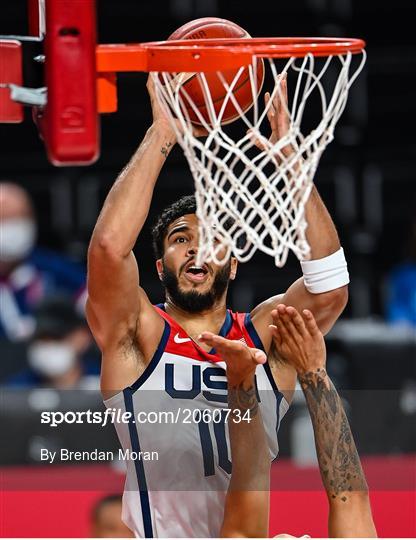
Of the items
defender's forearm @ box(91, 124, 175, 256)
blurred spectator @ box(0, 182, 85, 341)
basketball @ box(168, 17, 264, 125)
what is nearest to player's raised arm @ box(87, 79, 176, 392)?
defender's forearm @ box(91, 124, 175, 256)

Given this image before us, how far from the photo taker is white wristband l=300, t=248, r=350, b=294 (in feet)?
12.1

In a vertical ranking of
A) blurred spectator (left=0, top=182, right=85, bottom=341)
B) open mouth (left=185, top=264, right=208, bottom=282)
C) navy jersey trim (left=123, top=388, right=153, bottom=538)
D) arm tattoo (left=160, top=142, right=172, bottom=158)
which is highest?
arm tattoo (left=160, top=142, right=172, bottom=158)

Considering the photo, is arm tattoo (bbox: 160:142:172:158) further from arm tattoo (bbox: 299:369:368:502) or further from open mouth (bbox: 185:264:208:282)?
arm tattoo (bbox: 299:369:368:502)

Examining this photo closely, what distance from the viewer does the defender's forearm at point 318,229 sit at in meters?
3.64

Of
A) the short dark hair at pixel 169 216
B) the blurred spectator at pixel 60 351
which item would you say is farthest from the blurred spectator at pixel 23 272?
the short dark hair at pixel 169 216

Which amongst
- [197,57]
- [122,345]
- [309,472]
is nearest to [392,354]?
[309,472]

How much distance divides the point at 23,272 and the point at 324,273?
2296 millimetres

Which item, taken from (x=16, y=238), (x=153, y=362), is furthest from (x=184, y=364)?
(x=16, y=238)

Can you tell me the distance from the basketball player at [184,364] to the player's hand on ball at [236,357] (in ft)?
1.06

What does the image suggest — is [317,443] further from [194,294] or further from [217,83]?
[217,83]

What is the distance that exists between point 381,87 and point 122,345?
3269mm

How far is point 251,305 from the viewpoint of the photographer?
6.09 m

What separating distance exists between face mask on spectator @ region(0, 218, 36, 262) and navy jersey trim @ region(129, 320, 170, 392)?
2.11 meters

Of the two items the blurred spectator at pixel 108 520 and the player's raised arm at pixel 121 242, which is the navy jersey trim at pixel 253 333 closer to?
the player's raised arm at pixel 121 242
